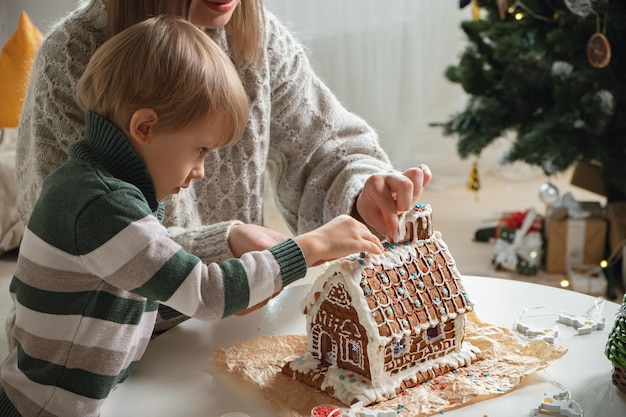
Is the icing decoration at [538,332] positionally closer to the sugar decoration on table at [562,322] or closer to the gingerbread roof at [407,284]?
the sugar decoration on table at [562,322]

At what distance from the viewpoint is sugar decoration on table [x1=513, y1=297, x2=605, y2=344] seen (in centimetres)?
131

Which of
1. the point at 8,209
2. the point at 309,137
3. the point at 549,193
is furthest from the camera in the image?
the point at 549,193

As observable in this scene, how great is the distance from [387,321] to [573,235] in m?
1.91

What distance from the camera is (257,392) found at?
1172 mm

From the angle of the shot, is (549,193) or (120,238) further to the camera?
(549,193)

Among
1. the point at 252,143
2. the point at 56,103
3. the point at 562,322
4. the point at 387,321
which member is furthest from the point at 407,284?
the point at 56,103

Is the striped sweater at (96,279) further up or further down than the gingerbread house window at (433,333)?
further up

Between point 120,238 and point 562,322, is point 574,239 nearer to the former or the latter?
point 562,322

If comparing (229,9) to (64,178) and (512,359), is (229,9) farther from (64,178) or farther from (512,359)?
(512,359)

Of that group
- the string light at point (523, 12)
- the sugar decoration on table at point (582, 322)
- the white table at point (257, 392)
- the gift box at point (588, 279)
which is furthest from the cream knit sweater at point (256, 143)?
the gift box at point (588, 279)

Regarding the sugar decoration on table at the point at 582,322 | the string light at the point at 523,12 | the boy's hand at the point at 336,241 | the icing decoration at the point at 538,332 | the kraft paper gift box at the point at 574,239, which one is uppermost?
the string light at the point at 523,12

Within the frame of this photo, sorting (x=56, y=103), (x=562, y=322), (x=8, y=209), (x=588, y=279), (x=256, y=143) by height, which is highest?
(x=56, y=103)

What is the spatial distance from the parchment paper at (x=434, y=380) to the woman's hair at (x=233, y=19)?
50 centimetres

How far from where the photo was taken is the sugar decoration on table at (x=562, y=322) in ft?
4.30
